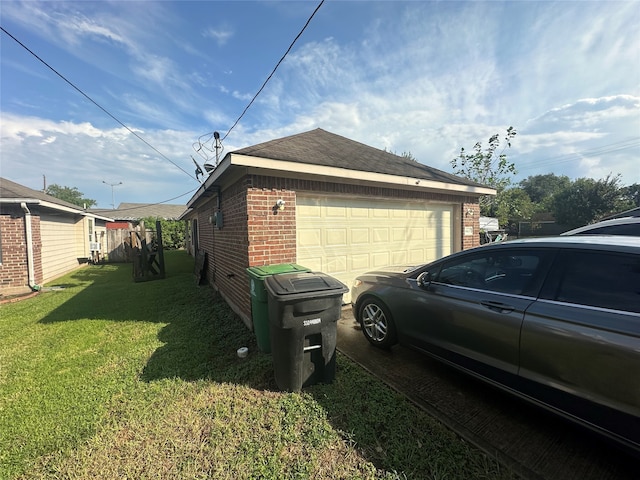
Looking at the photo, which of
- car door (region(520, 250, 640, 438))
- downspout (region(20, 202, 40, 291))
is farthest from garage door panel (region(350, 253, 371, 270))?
downspout (region(20, 202, 40, 291))

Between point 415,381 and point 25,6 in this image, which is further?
point 25,6

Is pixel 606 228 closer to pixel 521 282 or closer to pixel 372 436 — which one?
pixel 521 282

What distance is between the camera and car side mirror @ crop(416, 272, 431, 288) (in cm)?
318

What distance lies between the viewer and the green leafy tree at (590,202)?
27297 mm

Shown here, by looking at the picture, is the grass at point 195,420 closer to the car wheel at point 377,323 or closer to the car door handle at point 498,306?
the car wheel at point 377,323

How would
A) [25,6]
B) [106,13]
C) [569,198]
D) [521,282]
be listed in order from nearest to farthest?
1. [521,282]
2. [25,6]
3. [106,13]
4. [569,198]

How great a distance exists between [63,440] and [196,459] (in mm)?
1239

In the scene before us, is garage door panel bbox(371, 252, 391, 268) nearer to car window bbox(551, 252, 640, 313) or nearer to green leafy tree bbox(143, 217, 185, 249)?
car window bbox(551, 252, 640, 313)

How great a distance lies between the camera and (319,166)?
4.60 meters

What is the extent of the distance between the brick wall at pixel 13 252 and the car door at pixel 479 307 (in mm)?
11177

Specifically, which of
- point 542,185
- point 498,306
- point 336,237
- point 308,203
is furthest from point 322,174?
point 542,185

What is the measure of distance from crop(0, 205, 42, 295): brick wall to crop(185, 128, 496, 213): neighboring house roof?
21.7 ft

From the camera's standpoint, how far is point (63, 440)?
2.29 metres

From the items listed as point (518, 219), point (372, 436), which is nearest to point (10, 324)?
point (372, 436)
